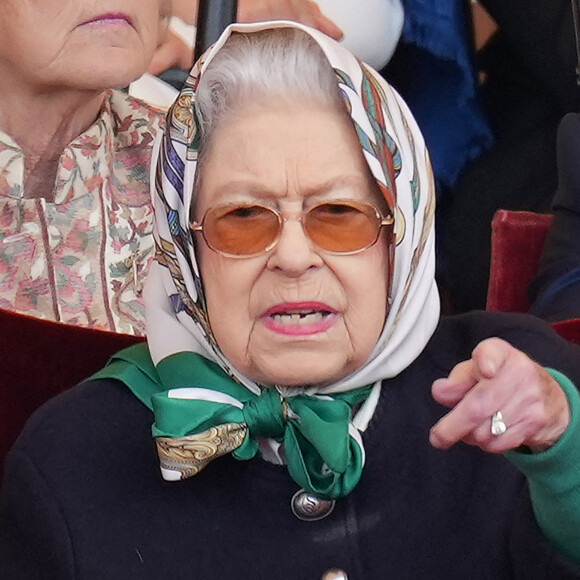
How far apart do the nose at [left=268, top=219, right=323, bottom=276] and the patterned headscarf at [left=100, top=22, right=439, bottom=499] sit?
93 mm

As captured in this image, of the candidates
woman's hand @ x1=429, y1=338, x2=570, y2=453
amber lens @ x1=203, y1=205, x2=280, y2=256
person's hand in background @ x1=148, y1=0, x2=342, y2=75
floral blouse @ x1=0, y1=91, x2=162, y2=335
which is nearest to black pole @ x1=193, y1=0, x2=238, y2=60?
person's hand in background @ x1=148, y1=0, x2=342, y2=75

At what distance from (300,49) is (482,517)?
0.53 meters

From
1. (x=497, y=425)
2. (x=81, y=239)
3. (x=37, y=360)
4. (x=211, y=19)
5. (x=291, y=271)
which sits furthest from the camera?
(x=211, y=19)

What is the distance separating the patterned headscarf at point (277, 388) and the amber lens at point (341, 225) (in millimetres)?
34

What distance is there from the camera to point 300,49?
1.12m

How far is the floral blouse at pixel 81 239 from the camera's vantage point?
5.09 ft

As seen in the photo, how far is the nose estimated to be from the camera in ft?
3.45

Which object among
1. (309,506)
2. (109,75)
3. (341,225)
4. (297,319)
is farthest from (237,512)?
(109,75)

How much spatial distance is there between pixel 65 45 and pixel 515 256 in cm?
83

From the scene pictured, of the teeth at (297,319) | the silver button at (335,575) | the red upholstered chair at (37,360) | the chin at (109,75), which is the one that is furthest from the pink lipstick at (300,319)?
the chin at (109,75)

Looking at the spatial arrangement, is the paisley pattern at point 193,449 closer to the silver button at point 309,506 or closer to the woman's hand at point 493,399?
the silver button at point 309,506

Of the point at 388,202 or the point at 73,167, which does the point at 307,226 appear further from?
the point at 73,167

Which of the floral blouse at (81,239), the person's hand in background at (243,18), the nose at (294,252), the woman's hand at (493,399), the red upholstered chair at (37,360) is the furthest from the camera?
the person's hand in background at (243,18)

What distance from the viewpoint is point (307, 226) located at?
108 centimetres
